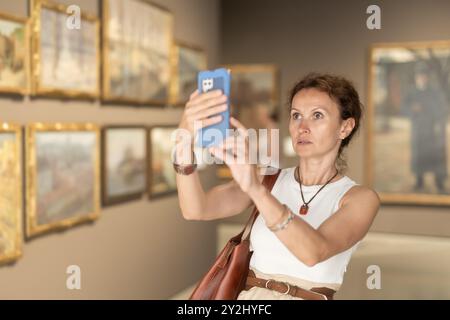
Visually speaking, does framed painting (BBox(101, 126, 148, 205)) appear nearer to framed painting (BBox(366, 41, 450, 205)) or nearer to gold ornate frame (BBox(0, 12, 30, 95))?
gold ornate frame (BBox(0, 12, 30, 95))

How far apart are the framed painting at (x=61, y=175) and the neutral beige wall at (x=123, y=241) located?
0.26ft

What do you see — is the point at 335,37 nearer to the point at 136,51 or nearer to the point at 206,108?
the point at 136,51

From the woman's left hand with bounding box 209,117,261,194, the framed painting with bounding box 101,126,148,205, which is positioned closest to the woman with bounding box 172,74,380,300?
the woman's left hand with bounding box 209,117,261,194

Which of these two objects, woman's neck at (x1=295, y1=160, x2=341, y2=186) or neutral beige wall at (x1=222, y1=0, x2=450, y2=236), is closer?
woman's neck at (x1=295, y1=160, x2=341, y2=186)

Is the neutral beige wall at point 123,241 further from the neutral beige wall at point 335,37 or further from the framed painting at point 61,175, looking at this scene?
the neutral beige wall at point 335,37

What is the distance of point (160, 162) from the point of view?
14.3 ft

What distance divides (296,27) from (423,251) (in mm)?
3326

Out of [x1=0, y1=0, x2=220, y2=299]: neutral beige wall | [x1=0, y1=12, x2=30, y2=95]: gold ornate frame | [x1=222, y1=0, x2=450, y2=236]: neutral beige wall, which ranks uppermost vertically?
[x1=222, y1=0, x2=450, y2=236]: neutral beige wall

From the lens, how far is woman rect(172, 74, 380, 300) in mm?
1475

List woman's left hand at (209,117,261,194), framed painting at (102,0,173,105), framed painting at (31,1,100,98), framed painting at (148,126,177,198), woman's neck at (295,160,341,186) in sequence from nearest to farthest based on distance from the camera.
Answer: woman's left hand at (209,117,261,194) → woman's neck at (295,160,341,186) → framed painting at (31,1,100,98) → framed painting at (102,0,173,105) → framed painting at (148,126,177,198)

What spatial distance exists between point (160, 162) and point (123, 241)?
776 millimetres

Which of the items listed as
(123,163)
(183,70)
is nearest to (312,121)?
(123,163)

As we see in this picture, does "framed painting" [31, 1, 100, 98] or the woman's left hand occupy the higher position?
"framed painting" [31, 1, 100, 98]

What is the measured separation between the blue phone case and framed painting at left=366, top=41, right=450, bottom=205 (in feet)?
19.0
